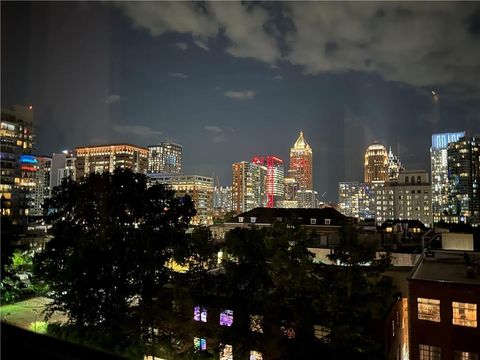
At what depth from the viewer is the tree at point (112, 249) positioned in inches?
172

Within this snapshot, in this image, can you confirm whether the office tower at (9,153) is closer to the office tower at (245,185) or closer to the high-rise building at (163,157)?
the office tower at (245,185)

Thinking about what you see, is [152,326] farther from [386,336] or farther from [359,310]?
[386,336]

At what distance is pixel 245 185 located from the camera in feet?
183

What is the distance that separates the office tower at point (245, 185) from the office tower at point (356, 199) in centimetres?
1385

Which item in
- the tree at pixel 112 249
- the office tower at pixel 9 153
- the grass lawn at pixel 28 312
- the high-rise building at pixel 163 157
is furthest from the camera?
the high-rise building at pixel 163 157

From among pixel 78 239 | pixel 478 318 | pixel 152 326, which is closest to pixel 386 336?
pixel 478 318

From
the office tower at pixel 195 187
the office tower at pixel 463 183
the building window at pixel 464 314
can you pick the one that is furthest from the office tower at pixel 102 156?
the building window at pixel 464 314

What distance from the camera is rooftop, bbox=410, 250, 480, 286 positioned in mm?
5078

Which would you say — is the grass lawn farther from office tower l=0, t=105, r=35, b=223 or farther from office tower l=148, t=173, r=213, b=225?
office tower l=148, t=173, r=213, b=225

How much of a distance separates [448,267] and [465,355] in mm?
1440

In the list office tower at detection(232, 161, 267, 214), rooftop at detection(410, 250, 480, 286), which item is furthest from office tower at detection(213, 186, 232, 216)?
rooftop at detection(410, 250, 480, 286)

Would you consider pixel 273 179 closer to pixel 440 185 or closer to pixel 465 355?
pixel 440 185

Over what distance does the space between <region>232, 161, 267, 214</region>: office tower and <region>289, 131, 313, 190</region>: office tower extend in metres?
22.1

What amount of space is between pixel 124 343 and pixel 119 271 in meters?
0.88
